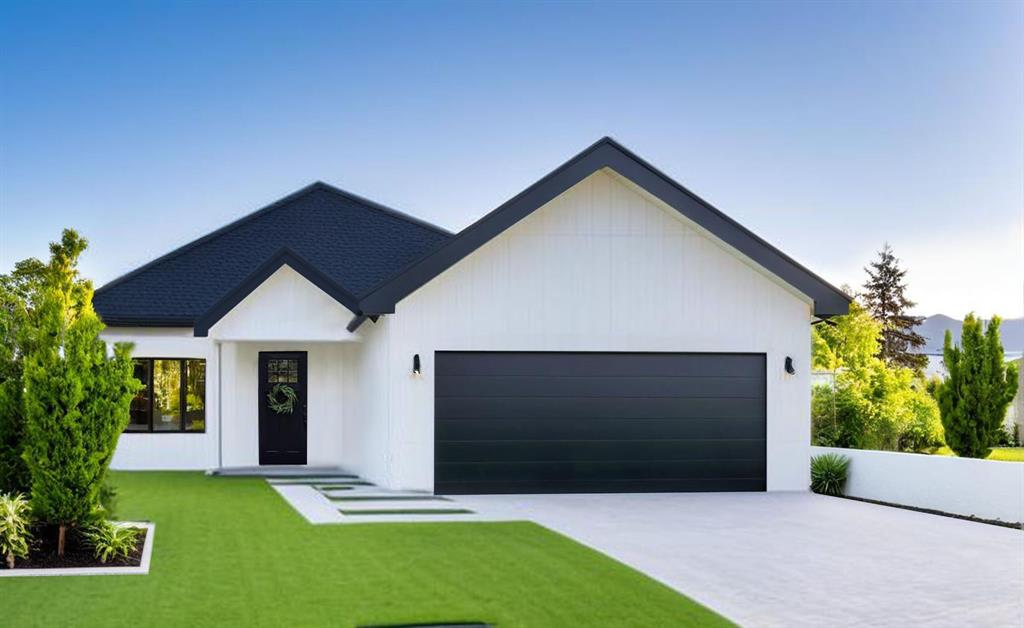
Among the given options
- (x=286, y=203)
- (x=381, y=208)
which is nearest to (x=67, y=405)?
(x=286, y=203)

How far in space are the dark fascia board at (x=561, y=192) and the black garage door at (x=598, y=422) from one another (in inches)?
54.4

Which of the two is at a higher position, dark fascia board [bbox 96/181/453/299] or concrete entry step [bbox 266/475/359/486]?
dark fascia board [bbox 96/181/453/299]

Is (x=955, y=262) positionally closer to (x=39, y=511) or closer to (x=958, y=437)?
(x=958, y=437)

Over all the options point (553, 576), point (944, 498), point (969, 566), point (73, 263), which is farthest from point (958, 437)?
point (73, 263)

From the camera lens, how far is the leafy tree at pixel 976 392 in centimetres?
1734

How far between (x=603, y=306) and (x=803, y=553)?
650cm

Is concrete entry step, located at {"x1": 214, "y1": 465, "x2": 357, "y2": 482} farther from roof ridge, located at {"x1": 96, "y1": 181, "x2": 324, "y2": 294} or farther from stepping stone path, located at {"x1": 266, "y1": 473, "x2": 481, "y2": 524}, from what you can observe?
roof ridge, located at {"x1": 96, "y1": 181, "x2": 324, "y2": 294}

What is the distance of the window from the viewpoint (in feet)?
69.8

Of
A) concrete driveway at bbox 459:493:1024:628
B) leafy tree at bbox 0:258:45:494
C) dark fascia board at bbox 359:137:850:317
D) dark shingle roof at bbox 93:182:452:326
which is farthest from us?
dark shingle roof at bbox 93:182:452:326

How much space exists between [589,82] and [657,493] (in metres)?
10.2

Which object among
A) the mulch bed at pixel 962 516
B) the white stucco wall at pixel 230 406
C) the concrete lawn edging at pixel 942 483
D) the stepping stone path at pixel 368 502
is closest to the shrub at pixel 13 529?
the stepping stone path at pixel 368 502

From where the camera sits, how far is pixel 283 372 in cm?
2136

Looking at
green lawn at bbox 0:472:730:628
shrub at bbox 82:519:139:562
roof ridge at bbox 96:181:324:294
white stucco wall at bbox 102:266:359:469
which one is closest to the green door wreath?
white stucco wall at bbox 102:266:359:469

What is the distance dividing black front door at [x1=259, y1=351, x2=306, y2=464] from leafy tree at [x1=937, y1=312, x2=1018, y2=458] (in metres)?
11.9
